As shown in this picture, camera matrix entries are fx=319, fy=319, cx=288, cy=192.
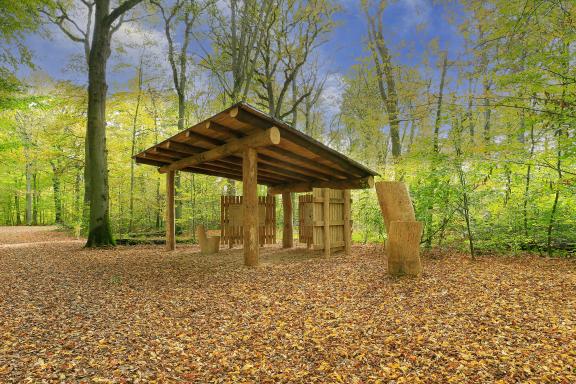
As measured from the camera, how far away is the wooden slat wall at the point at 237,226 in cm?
1010

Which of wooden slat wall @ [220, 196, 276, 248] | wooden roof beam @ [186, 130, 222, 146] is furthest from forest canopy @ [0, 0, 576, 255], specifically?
wooden roof beam @ [186, 130, 222, 146]

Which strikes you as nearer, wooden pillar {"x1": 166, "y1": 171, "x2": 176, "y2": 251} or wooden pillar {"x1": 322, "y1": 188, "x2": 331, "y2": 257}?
wooden pillar {"x1": 322, "y1": 188, "x2": 331, "y2": 257}

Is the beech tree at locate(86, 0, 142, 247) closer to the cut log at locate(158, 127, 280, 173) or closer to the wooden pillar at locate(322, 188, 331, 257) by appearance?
the cut log at locate(158, 127, 280, 173)

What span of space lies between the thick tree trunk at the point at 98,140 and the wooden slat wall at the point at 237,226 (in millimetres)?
3609

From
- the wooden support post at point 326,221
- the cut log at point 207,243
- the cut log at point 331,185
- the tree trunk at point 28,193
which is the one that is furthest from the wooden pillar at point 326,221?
the tree trunk at point 28,193

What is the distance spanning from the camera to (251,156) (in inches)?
247

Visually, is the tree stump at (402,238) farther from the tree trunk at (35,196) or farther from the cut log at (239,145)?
the tree trunk at (35,196)

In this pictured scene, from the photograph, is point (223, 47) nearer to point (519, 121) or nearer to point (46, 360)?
point (519, 121)

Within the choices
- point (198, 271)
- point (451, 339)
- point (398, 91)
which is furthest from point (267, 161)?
point (398, 91)

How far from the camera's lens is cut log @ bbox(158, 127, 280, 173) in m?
5.64

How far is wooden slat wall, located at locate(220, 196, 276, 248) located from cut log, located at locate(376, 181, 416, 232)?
210 inches

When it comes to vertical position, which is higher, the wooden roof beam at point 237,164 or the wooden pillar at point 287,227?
the wooden roof beam at point 237,164

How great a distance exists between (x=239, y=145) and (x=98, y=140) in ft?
20.2

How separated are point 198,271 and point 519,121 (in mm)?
7905
